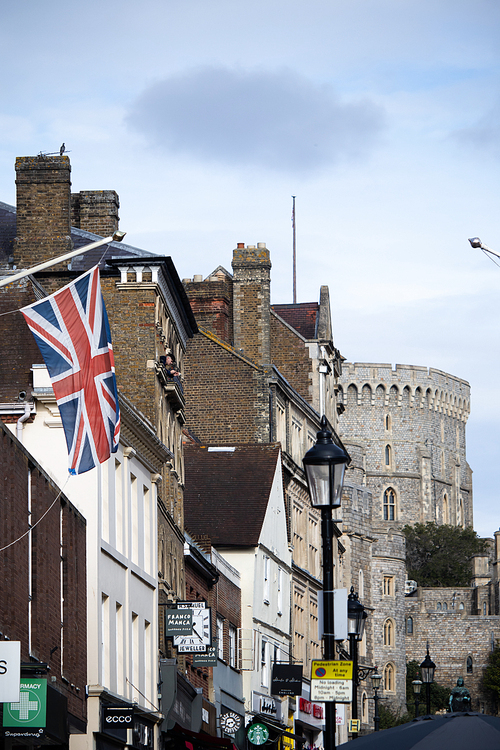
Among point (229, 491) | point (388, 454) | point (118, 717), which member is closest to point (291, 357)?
point (229, 491)

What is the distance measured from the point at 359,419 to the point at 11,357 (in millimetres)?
117004

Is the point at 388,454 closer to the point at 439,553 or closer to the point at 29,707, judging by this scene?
the point at 439,553

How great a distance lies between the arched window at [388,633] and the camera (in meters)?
88.6

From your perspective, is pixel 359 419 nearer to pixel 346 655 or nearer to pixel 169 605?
pixel 346 655

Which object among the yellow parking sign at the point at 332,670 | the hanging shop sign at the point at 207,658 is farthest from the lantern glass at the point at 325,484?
the hanging shop sign at the point at 207,658

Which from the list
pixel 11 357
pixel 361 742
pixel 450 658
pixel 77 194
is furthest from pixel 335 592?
pixel 450 658

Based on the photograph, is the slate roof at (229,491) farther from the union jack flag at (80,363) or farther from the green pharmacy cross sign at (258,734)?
the union jack flag at (80,363)

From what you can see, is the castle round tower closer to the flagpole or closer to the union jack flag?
the union jack flag

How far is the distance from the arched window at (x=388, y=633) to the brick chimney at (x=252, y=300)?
1764 inches

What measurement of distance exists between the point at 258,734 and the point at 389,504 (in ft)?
353

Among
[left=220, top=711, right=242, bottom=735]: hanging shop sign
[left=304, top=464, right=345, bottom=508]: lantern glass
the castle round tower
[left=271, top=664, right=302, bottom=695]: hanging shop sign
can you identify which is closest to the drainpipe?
Answer: [left=304, top=464, right=345, bottom=508]: lantern glass

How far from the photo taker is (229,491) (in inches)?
1610

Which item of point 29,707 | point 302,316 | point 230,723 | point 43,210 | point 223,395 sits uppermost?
point 302,316

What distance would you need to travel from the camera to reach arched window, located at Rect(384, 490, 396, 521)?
140000mm
